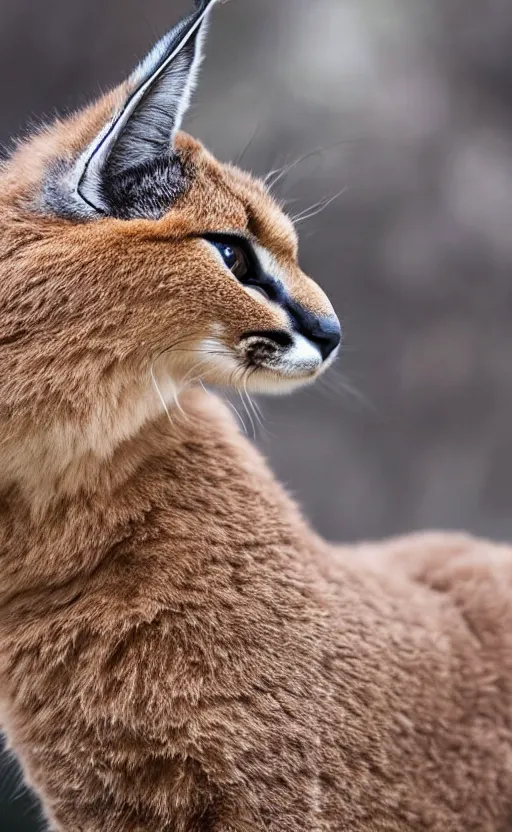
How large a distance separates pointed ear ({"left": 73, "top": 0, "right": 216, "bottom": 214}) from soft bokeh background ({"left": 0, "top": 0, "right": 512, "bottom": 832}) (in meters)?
2.19

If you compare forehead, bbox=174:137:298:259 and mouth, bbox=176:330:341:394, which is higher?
forehead, bbox=174:137:298:259

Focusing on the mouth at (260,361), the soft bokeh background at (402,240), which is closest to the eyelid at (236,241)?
the mouth at (260,361)

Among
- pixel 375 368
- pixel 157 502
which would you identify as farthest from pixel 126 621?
pixel 375 368

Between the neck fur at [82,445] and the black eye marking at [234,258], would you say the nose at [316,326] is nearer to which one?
the black eye marking at [234,258]

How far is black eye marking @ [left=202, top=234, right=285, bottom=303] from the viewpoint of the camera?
119 cm

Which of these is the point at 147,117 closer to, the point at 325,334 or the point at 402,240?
the point at 325,334

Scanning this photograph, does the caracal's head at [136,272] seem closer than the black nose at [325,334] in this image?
Yes

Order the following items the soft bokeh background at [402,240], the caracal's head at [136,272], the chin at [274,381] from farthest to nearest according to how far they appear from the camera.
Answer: the soft bokeh background at [402,240] < the chin at [274,381] < the caracal's head at [136,272]

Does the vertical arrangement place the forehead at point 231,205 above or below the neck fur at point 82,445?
above

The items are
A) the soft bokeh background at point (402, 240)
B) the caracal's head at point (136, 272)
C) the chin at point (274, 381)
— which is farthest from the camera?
the soft bokeh background at point (402, 240)

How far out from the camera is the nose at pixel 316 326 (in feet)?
4.02

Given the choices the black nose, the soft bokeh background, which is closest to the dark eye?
the black nose

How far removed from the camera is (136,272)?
1.11 metres

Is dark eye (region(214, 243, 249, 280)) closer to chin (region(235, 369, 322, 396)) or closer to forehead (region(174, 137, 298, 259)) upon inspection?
forehead (region(174, 137, 298, 259))
